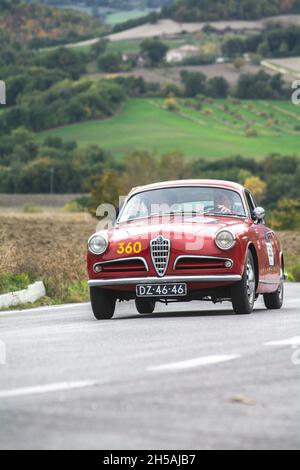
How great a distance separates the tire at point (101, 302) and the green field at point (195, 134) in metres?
159

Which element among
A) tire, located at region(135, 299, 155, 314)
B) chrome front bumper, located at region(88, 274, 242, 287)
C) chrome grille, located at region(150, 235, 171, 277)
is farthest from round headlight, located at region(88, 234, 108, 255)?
tire, located at region(135, 299, 155, 314)

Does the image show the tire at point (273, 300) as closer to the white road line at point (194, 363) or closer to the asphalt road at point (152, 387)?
the asphalt road at point (152, 387)

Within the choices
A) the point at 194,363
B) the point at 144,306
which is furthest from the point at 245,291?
the point at 194,363

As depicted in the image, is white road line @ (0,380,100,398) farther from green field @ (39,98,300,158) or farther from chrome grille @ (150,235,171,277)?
green field @ (39,98,300,158)

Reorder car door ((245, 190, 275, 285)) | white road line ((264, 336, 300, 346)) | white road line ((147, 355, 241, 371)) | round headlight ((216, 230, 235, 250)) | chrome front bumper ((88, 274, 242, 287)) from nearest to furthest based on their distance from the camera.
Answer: white road line ((147, 355, 241, 371)) → white road line ((264, 336, 300, 346)) → chrome front bumper ((88, 274, 242, 287)) → round headlight ((216, 230, 235, 250)) → car door ((245, 190, 275, 285))

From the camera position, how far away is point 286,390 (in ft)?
27.0

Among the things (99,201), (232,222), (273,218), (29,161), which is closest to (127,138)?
(29,161)

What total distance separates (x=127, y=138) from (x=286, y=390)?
7063 inches

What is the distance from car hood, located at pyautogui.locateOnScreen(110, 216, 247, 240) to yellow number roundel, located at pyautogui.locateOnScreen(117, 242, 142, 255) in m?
0.17

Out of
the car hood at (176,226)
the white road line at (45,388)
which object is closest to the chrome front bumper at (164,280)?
the car hood at (176,226)

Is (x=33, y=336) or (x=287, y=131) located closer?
(x=33, y=336)

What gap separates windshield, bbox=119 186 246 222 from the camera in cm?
1745

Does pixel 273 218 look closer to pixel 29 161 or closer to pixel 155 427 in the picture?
pixel 29 161

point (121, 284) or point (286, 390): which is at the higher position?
point (286, 390)
